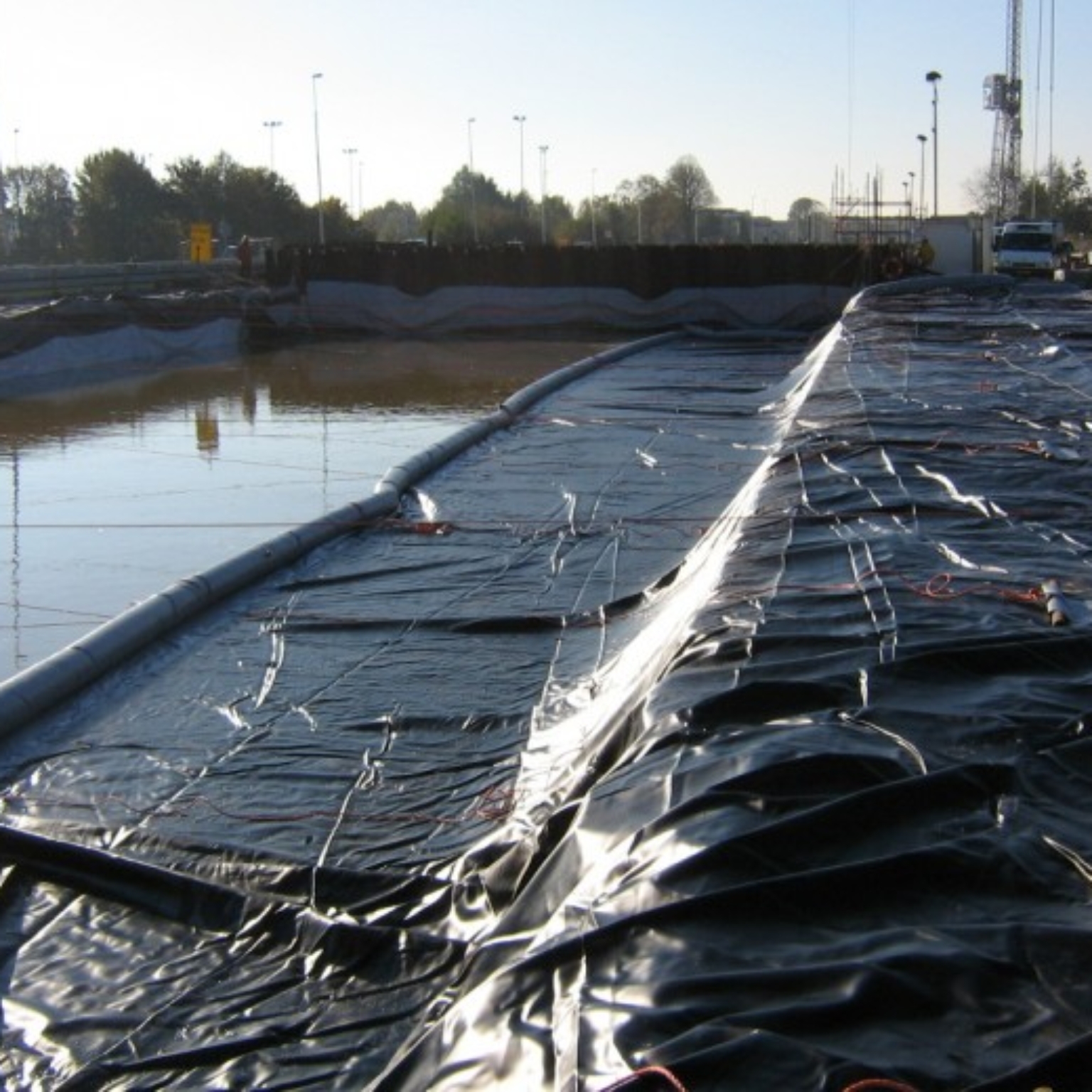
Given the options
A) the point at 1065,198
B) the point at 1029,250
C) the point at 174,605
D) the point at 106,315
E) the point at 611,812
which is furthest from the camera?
the point at 1065,198

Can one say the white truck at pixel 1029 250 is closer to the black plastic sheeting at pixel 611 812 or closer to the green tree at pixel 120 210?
the black plastic sheeting at pixel 611 812

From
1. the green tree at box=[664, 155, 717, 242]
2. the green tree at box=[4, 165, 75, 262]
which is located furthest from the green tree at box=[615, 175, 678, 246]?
the green tree at box=[4, 165, 75, 262]

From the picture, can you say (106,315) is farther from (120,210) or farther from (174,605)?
(120,210)

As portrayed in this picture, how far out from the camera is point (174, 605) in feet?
25.7

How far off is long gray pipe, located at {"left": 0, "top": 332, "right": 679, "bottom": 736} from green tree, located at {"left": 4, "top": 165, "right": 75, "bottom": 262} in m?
61.8

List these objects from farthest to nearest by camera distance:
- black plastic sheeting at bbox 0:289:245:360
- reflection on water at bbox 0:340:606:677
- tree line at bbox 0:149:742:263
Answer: tree line at bbox 0:149:742:263 < black plastic sheeting at bbox 0:289:245:360 < reflection on water at bbox 0:340:606:677

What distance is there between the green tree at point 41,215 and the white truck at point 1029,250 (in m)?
44.3

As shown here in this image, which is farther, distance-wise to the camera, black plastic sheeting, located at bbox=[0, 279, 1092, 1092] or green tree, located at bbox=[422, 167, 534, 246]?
green tree, located at bbox=[422, 167, 534, 246]

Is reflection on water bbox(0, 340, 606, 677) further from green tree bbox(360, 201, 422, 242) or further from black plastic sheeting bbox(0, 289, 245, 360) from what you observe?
green tree bbox(360, 201, 422, 242)

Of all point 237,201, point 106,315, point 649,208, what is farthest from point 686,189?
point 106,315

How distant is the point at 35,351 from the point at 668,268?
13546 millimetres

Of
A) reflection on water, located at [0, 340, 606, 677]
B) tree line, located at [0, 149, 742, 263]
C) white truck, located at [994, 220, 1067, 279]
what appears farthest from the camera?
tree line, located at [0, 149, 742, 263]

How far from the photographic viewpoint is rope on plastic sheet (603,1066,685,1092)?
2420 millimetres

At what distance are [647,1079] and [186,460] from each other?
497 inches
